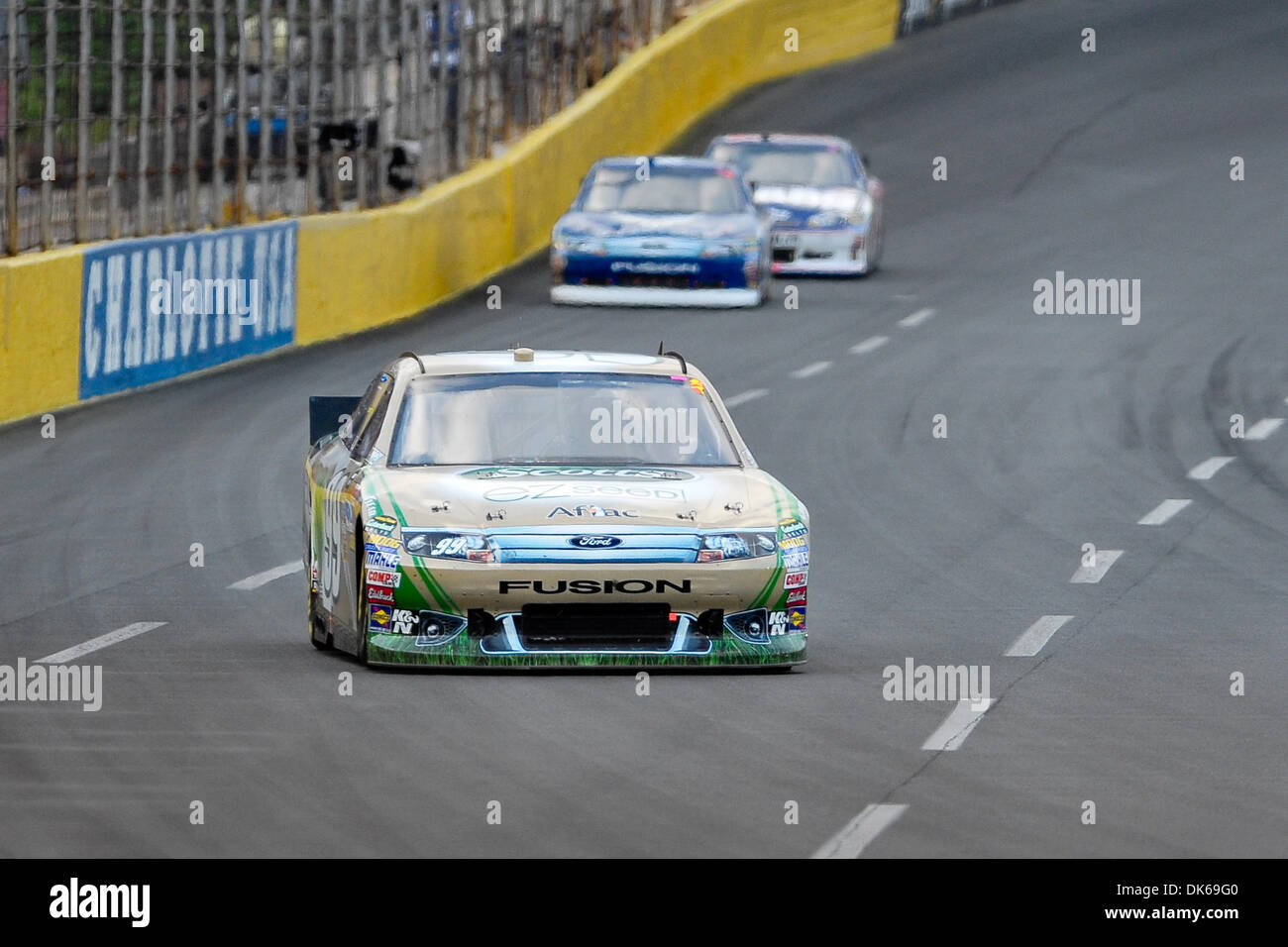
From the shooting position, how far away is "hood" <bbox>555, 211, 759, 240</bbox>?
30.3 meters

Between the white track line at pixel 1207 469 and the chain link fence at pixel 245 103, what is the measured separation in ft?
29.9

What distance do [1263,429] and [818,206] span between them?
11399 mm

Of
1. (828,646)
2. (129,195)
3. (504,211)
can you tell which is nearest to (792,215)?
(504,211)

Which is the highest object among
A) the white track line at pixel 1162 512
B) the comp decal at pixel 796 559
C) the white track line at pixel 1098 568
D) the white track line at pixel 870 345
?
the comp decal at pixel 796 559

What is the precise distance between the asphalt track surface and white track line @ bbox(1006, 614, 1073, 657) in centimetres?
11

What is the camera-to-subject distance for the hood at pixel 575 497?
38.3ft

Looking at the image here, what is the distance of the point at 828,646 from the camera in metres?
12.9

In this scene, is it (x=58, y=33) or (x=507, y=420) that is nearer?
(x=507, y=420)

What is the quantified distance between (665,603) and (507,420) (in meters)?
1.40

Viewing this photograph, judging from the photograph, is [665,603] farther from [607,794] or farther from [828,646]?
[607,794]

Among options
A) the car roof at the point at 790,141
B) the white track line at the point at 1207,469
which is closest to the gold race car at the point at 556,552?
the white track line at the point at 1207,469

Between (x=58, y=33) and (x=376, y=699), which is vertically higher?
(x=58, y=33)

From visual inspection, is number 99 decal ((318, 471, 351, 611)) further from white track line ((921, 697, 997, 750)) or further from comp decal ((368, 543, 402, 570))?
white track line ((921, 697, 997, 750))

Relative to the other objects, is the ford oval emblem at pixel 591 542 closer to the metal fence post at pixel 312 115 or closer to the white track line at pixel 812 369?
the white track line at pixel 812 369
